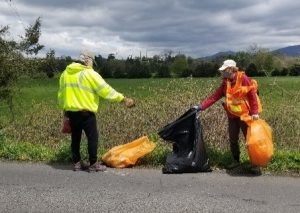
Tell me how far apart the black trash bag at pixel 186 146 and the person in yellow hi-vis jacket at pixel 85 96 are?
0.82m

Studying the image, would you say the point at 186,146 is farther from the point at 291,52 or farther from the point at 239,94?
the point at 291,52

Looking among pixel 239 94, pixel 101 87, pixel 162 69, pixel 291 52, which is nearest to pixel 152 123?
pixel 101 87

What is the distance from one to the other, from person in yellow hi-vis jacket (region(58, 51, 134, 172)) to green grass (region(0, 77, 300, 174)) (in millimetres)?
845

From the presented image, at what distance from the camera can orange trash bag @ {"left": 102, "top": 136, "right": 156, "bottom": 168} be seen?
7797 mm

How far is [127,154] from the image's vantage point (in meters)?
7.89

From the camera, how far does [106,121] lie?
34.4ft

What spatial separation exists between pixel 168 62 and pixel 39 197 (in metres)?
29.5

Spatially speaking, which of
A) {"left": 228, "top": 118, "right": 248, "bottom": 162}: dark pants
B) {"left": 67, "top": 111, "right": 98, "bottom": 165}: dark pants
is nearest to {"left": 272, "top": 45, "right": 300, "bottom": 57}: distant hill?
{"left": 228, "top": 118, "right": 248, "bottom": 162}: dark pants

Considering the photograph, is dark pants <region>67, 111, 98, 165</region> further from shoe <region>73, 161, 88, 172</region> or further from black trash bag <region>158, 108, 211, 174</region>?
black trash bag <region>158, 108, 211, 174</region>

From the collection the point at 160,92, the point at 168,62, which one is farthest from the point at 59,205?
the point at 168,62

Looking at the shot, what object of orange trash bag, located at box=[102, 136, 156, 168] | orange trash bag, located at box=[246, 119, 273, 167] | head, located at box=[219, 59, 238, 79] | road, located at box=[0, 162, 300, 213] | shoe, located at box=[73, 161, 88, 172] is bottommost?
road, located at box=[0, 162, 300, 213]

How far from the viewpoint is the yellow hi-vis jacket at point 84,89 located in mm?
7371

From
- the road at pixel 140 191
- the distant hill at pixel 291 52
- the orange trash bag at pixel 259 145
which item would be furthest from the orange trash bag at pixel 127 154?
the distant hill at pixel 291 52

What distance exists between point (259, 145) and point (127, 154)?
2.04m
